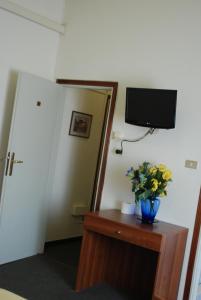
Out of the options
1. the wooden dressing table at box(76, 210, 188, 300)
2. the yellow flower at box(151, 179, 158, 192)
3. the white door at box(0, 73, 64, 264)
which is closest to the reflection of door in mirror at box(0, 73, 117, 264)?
the white door at box(0, 73, 64, 264)

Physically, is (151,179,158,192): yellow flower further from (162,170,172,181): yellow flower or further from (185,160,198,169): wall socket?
(185,160,198,169): wall socket

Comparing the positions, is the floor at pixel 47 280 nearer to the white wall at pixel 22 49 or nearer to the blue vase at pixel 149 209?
the blue vase at pixel 149 209

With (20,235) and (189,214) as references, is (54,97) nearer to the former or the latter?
(20,235)

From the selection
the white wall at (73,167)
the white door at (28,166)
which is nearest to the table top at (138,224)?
the white door at (28,166)

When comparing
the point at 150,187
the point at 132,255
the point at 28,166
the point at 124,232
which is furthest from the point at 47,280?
the point at 150,187

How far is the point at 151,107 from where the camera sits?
11.3ft

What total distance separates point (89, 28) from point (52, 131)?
1.24 meters

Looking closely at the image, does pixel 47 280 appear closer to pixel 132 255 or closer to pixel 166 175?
pixel 132 255

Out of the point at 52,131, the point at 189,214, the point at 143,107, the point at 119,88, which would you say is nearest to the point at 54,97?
the point at 52,131

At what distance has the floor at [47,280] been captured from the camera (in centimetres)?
337

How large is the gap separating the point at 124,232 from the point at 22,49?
2295 mm

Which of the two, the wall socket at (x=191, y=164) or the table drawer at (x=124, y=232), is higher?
the wall socket at (x=191, y=164)

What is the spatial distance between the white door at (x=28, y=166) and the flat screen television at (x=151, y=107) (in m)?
1.02

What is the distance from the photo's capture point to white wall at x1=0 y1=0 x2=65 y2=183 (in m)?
3.92
